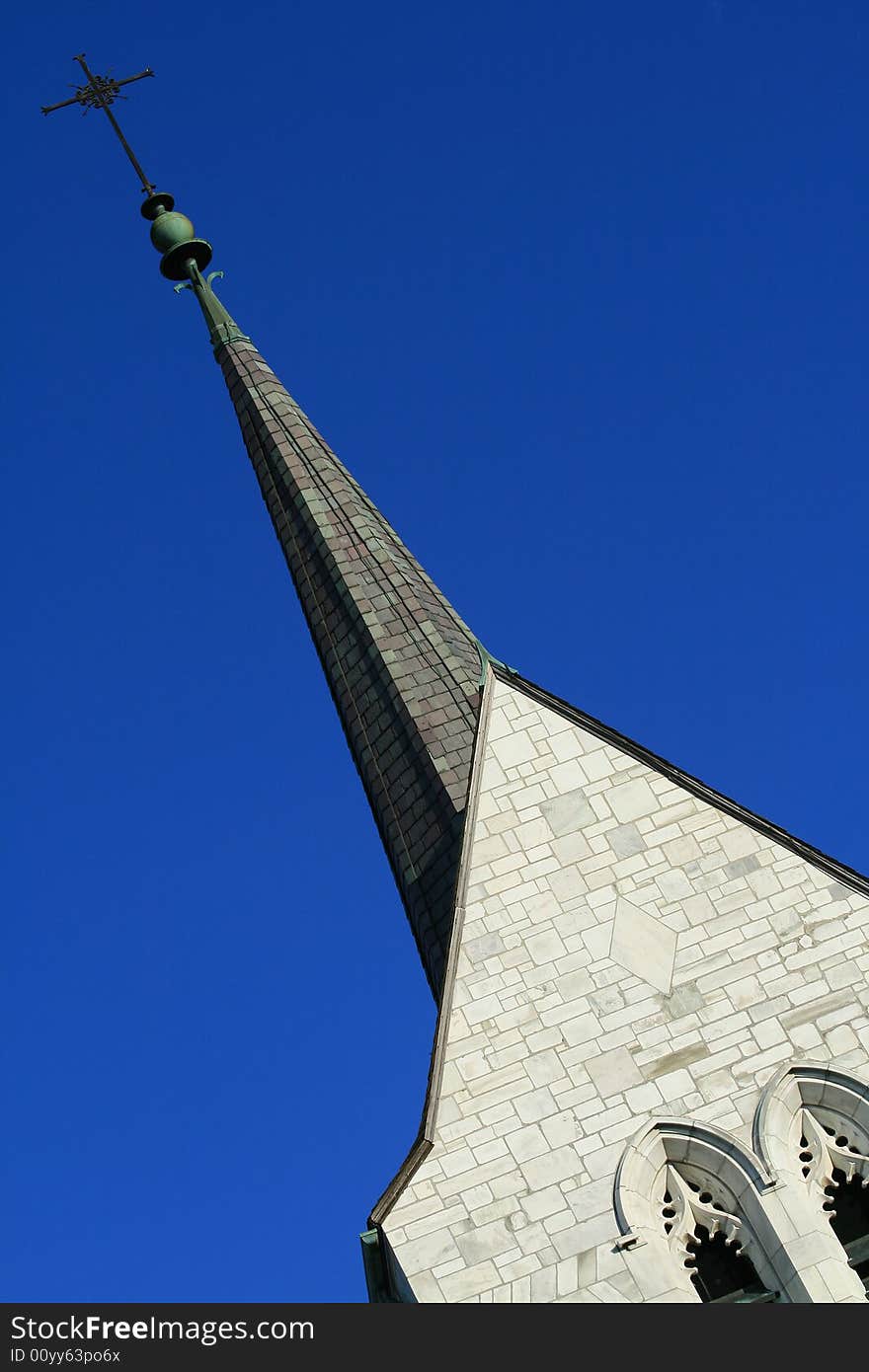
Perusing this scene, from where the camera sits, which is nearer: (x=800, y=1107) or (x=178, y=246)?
(x=800, y=1107)

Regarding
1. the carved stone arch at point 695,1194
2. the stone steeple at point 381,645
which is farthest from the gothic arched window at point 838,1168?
the stone steeple at point 381,645

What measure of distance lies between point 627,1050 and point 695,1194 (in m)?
1.33

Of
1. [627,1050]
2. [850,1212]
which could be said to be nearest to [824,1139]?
[850,1212]

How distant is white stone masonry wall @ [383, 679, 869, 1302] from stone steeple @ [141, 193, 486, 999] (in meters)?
2.06

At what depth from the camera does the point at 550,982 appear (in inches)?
798

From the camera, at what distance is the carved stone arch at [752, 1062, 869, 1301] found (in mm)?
19203

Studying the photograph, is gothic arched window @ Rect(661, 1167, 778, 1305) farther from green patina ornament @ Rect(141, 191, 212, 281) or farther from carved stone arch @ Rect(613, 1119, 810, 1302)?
green patina ornament @ Rect(141, 191, 212, 281)

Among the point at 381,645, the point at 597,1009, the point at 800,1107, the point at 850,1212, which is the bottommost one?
the point at 850,1212

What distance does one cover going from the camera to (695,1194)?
63.5 feet

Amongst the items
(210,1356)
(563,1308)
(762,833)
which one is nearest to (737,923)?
(762,833)

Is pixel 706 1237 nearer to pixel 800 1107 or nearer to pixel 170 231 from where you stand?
pixel 800 1107

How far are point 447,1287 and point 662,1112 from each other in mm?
2375

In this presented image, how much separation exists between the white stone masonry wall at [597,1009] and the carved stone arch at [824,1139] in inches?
5.4

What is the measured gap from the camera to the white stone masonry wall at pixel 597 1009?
61.6ft
